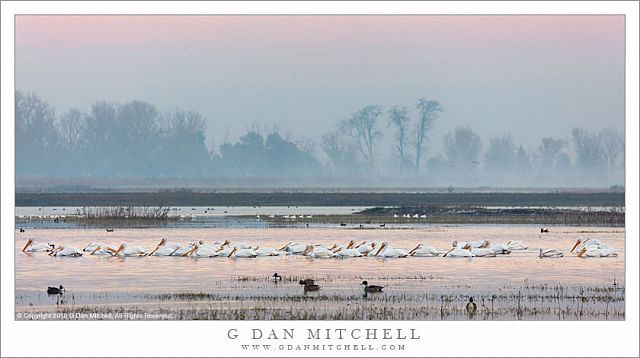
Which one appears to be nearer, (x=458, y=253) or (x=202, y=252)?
(x=458, y=253)

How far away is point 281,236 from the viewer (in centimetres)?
3841

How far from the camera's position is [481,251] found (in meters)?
30.4

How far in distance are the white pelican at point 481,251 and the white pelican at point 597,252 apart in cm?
233

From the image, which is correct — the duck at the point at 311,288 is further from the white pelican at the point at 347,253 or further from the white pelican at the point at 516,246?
the white pelican at the point at 516,246

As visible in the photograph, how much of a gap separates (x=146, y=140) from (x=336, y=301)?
3179 inches

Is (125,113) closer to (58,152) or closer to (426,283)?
(58,152)

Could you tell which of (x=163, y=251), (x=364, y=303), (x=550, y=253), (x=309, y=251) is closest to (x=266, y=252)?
(x=309, y=251)

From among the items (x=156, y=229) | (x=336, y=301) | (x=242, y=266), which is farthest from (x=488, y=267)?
(x=156, y=229)

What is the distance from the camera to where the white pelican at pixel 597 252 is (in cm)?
2972

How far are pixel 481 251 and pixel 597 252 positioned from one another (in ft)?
9.92

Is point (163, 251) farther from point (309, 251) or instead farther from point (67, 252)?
point (309, 251)

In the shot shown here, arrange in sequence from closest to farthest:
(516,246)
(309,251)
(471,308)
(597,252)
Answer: (471,308)
(597,252)
(309,251)
(516,246)

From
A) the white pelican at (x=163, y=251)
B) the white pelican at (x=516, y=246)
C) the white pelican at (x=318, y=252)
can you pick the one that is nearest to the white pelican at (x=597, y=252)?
the white pelican at (x=516, y=246)

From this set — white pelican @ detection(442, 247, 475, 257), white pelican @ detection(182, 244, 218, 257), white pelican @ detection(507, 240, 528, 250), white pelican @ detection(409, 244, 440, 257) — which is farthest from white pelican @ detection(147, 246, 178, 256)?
white pelican @ detection(507, 240, 528, 250)
